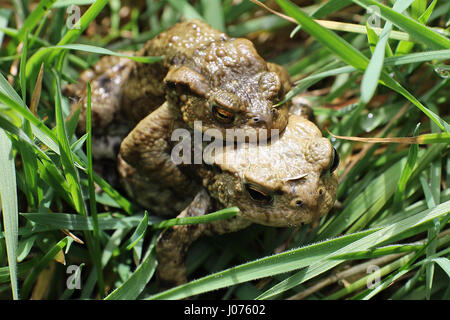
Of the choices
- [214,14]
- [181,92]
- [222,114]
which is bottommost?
[222,114]

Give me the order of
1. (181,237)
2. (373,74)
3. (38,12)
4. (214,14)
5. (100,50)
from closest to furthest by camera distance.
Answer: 1. (373,74)
2. (100,50)
3. (181,237)
4. (38,12)
5. (214,14)

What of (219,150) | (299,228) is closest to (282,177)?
(219,150)

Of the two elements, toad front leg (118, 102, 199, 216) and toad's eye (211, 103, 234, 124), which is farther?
toad front leg (118, 102, 199, 216)

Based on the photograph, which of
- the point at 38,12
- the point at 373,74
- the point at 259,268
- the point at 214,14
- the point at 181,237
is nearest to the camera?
the point at 373,74

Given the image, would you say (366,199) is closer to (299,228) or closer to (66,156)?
(299,228)

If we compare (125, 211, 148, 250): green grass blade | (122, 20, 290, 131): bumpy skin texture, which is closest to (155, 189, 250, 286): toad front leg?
(125, 211, 148, 250): green grass blade

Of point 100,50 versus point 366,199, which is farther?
point 366,199

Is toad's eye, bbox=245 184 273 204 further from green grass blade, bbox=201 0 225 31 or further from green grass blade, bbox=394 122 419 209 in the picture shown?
green grass blade, bbox=201 0 225 31
